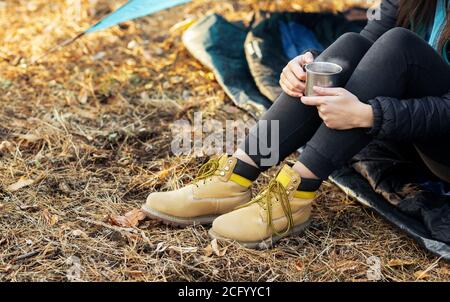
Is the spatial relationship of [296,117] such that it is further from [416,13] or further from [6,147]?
[6,147]

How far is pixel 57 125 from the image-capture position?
2.62 m

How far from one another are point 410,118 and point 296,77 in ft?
1.20

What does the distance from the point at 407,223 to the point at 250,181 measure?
53 cm

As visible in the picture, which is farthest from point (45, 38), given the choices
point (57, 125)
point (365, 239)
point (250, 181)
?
point (365, 239)

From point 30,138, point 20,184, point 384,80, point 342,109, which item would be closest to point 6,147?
point 30,138

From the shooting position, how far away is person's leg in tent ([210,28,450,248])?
1754 mm

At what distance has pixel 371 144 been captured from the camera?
2312mm

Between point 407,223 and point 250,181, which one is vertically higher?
point 250,181

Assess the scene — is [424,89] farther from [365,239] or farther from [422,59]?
[365,239]

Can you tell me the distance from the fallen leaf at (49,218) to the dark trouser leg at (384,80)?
0.83 m

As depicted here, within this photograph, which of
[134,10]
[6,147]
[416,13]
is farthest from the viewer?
[134,10]

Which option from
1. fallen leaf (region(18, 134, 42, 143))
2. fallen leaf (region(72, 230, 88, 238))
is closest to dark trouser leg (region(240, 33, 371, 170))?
fallen leaf (region(72, 230, 88, 238))

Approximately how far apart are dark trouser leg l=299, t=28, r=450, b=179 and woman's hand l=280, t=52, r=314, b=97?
15 centimetres

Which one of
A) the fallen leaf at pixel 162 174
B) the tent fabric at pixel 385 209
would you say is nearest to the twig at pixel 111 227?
the fallen leaf at pixel 162 174
